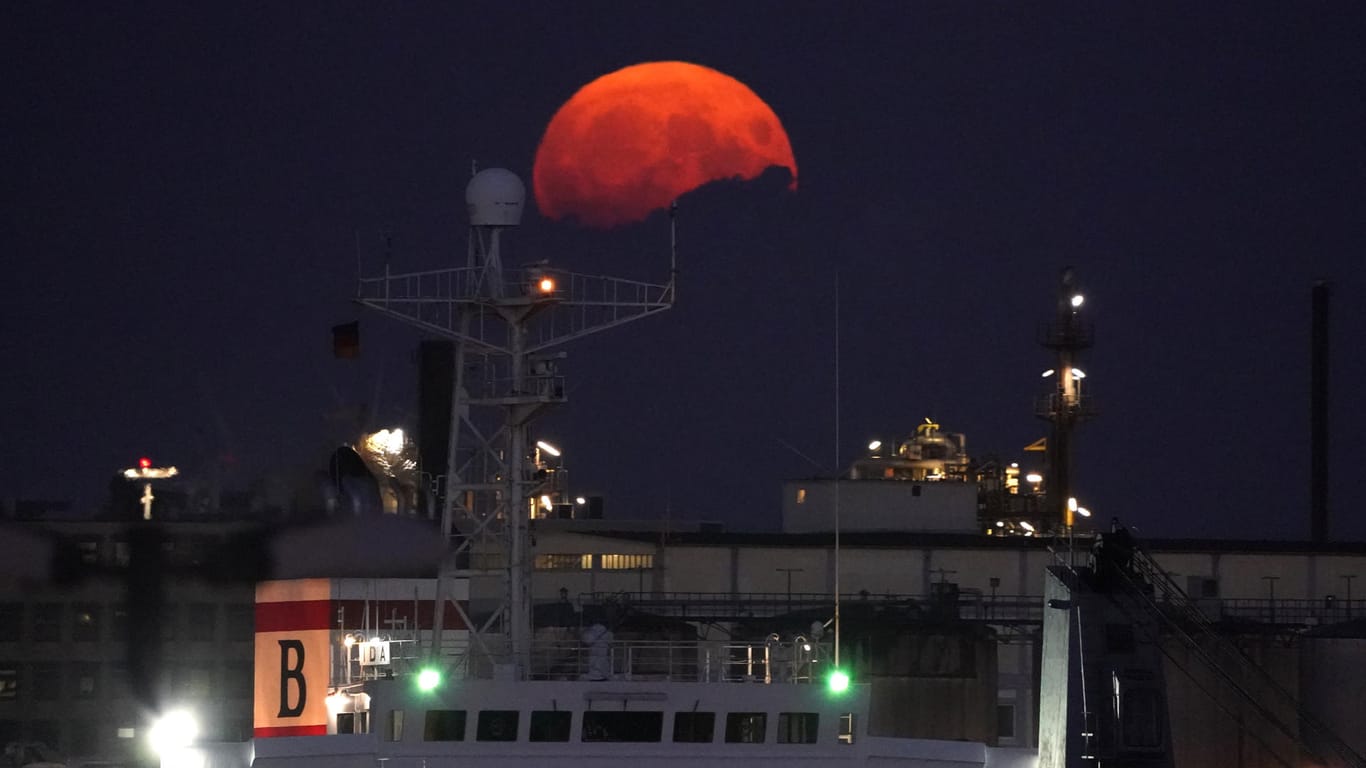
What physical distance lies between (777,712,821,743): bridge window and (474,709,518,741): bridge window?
3812mm

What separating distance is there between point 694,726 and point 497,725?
2804 mm

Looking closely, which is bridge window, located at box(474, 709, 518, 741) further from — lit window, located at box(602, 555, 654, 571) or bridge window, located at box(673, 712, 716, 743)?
lit window, located at box(602, 555, 654, 571)

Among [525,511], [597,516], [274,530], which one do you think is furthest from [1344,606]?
[525,511]

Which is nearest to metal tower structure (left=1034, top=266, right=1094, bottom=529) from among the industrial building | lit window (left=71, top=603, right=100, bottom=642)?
the industrial building

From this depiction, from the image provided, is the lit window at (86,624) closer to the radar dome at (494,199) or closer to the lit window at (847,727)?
the radar dome at (494,199)

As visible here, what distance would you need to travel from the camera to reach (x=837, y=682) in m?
27.6

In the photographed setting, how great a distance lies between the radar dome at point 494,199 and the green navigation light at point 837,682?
8.75 metres

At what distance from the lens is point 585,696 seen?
27.1m

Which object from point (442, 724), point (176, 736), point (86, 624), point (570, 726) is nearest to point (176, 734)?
point (176, 736)

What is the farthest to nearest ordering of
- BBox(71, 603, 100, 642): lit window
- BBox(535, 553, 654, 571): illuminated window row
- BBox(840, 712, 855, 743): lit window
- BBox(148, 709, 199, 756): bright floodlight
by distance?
BBox(535, 553, 654, 571): illuminated window row → BBox(71, 603, 100, 642): lit window → BBox(148, 709, 199, 756): bright floodlight → BBox(840, 712, 855, 743): lit window

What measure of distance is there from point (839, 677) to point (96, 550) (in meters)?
22.9

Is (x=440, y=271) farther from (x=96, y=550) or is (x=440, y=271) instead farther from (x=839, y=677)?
(x=96, y=550)

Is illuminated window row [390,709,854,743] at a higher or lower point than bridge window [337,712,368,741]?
higher

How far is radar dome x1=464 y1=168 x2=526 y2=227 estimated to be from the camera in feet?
98.4
